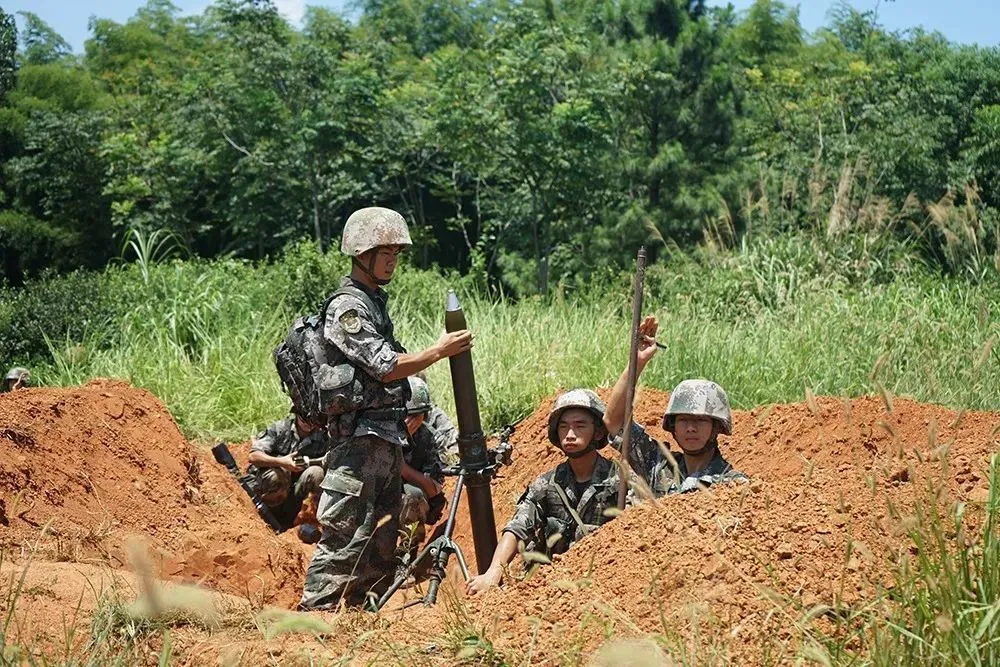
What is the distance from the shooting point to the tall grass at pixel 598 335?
9344 millimetres

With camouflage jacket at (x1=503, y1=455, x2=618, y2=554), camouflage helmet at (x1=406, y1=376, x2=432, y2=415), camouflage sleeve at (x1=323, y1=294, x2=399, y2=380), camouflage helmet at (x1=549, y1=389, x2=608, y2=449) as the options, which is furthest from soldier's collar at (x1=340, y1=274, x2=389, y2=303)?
camouflage jacket at (x1=503, y1=455, x2=618, y2=554)

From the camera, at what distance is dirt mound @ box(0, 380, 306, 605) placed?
20.6 feet

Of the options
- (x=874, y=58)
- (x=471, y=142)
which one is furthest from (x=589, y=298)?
(x=874, y=58)

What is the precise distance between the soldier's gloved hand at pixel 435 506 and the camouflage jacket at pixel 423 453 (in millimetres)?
127

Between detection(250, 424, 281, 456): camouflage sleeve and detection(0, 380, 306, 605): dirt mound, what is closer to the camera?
detection(0, 380, 306, 605): dirt mound

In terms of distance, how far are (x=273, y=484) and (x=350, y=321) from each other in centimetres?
262

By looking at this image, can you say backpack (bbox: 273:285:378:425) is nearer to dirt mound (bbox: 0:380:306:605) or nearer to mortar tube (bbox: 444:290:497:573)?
mortar tube (bbox: 444:290:497:573)

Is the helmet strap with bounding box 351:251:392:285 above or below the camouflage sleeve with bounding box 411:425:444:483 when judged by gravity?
above

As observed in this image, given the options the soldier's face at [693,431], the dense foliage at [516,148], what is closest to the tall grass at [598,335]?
the dense foliage at [516,148]

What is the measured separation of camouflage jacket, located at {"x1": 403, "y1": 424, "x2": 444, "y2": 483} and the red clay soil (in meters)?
0.50

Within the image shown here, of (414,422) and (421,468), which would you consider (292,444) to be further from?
(414,422)

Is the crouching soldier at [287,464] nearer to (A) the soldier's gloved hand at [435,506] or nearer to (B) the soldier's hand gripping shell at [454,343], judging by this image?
(A) the soldier's gloved hand at [435,506]

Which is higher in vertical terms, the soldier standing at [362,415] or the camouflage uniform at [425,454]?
the soldier standing at [362,415]

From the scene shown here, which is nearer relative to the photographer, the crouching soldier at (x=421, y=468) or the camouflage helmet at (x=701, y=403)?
the camouflage helmet at (x=701, y=403)
